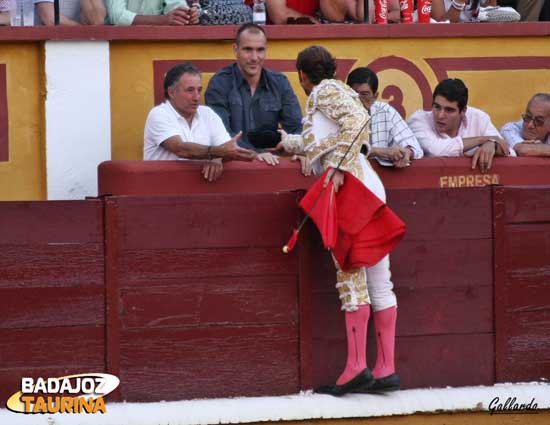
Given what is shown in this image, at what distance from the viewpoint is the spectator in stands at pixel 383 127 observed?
624 cm

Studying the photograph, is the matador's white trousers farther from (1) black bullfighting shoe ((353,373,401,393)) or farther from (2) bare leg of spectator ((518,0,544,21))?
(2) bare leg of spectator ((518,0,544,21))

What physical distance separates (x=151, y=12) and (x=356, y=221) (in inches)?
83.1

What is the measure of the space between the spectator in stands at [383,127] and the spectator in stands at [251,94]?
391 millimetres

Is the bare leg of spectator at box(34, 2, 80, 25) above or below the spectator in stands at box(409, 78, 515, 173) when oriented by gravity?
above

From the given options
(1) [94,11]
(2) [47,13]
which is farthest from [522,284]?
(2) [47,13]

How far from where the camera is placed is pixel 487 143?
248 inches

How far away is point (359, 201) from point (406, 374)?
0.86m

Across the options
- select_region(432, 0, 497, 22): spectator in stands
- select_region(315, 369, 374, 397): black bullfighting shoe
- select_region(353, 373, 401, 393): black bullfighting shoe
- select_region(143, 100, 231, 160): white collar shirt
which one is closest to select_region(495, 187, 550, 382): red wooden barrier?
select_region(353, 373, 401, 393): black bullfighting shoe

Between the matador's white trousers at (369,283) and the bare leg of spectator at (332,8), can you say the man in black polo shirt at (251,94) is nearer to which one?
the bare leg of spectator at (332,8)

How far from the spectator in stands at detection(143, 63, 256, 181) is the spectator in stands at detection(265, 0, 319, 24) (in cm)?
105

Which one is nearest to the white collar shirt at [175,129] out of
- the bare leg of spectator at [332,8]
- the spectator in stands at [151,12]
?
the spectator in stands at [151,12]

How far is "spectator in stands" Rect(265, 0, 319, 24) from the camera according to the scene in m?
7.20

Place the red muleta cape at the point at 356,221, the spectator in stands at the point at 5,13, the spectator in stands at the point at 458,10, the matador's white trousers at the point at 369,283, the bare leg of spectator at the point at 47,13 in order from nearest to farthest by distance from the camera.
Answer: the red muleta cape at the point at 356,221 < the matador's white trousers at the point at 369,283 < the spectator in stands at the point at 5,13 < the bare leg of spectator at the point at 47,13 < the spectator in stands at the point at 458,10

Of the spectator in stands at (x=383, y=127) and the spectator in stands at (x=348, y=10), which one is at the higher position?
the spectator in stands at (x=348, y=10)
